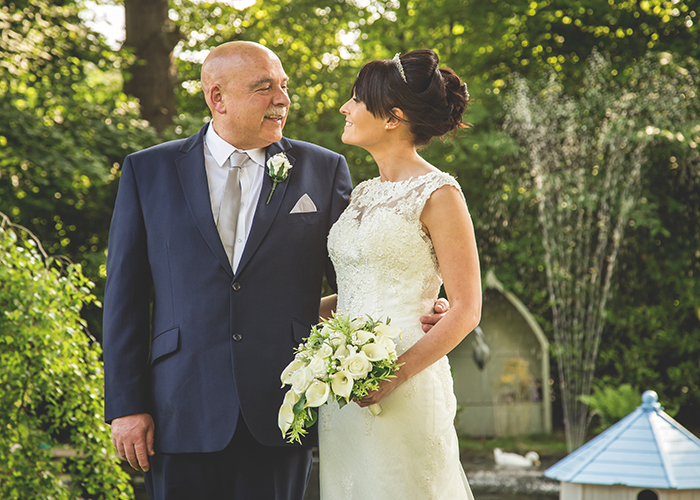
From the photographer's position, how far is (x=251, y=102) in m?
2.61

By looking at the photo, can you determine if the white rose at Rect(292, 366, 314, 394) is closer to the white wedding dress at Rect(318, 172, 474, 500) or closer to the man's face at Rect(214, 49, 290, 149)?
the white wedding dress at Rect(318, 172, 474, 500)

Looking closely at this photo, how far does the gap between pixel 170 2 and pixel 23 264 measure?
7.65m

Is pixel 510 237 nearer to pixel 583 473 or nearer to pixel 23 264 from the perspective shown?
pixel 583 473

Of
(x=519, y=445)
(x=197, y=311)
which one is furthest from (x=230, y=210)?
(x=519, y=445)

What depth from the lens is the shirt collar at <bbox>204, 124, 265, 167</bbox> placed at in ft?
8.59

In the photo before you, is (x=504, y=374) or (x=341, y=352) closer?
(x=341, y=352)

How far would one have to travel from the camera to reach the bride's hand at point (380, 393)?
7.31 feet

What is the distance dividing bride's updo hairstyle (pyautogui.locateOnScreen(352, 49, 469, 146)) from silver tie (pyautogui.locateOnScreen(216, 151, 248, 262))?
53cm

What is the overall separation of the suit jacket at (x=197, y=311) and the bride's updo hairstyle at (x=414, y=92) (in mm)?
455

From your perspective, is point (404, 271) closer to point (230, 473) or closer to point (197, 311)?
point (197, 311)

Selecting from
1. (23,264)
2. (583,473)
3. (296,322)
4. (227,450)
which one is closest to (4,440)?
(23,264)

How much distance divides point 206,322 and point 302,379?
50 cm

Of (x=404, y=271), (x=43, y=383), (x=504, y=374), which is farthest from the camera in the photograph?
(x=504, y=374)

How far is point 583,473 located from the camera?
11.4 ft
